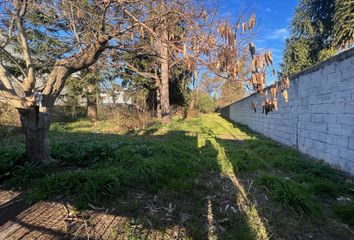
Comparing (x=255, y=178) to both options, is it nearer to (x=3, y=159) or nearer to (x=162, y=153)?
(x=162, y=153)

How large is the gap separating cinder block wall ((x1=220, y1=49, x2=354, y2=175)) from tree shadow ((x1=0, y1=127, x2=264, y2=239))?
1.50 metres

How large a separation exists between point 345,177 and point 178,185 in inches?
104

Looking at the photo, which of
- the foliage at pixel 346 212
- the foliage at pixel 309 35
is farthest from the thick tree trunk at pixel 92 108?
the foliage at pixel 346 212

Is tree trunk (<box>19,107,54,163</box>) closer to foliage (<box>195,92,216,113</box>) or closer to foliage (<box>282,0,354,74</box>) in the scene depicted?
foliage (<box>282,0,354,74</box>)

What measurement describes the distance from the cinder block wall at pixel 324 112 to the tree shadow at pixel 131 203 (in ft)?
4.93

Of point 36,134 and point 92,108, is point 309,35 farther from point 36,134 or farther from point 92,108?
point 36,134

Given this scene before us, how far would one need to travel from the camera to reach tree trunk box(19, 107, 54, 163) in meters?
3.47

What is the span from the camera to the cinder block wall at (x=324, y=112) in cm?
397

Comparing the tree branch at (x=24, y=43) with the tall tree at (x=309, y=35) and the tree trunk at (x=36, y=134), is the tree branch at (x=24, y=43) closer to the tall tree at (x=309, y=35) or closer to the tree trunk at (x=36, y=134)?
the tree trunk at (x=36, y=134)

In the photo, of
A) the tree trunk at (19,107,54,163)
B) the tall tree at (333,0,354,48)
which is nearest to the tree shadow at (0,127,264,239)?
the tree trunk at (19,107,54,163)

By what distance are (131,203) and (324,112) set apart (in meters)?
4.06

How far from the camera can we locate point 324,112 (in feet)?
15.6

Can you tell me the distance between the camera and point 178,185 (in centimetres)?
313

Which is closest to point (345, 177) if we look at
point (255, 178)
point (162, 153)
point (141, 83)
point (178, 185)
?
point (255, 178)
